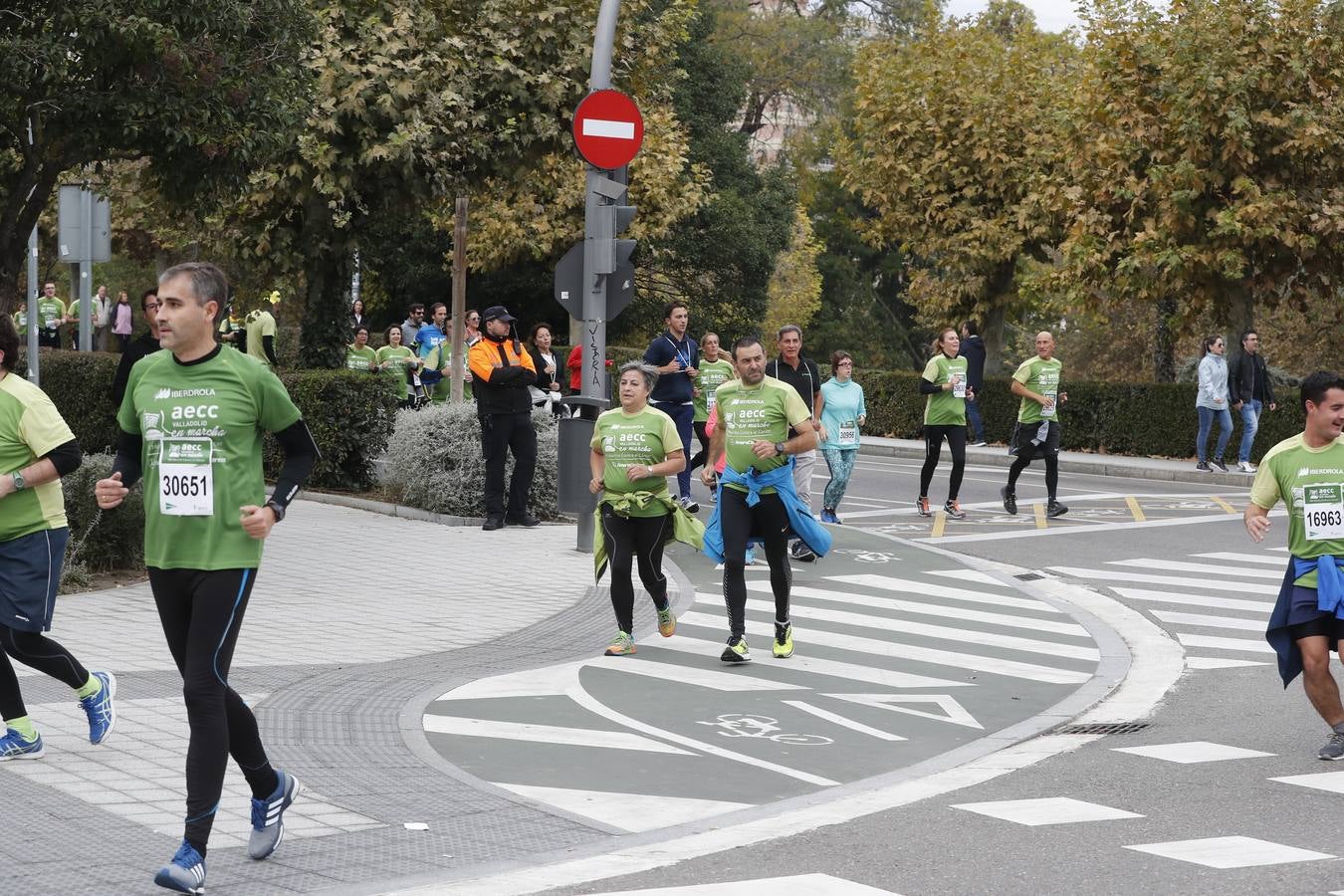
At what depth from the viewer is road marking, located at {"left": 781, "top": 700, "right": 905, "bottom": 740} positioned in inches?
341

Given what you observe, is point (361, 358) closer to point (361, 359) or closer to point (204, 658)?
point (361, 359)

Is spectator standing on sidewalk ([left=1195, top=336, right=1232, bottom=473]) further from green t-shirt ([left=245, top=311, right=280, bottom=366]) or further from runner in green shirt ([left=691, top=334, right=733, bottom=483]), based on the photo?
green t-shirt ([left=245, top=311, right=280, bottom=366])

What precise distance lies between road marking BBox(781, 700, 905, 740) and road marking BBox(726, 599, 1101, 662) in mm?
2484

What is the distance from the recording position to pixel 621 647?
10445 millimetres

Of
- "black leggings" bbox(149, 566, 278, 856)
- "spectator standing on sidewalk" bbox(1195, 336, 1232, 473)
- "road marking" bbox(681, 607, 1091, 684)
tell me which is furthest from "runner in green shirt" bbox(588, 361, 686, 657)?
"spectator standing on sidewalk" bbox(1195, 336, 1232, 473)

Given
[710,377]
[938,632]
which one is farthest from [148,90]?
[938,632]

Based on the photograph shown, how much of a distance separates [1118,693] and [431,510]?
27.9 ft

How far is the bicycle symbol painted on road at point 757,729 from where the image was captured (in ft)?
27.6

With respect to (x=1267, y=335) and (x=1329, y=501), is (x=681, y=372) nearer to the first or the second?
(x=1329, y=501)

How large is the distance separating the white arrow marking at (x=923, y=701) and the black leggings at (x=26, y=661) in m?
3.82

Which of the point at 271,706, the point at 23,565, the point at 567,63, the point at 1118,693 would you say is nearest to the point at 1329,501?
the point at 1118,693

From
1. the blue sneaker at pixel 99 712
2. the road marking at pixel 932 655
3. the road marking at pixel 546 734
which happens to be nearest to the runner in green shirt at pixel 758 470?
the road marking at pixel 932 655

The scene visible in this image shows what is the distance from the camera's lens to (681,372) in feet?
54.9

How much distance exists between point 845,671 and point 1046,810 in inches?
133
